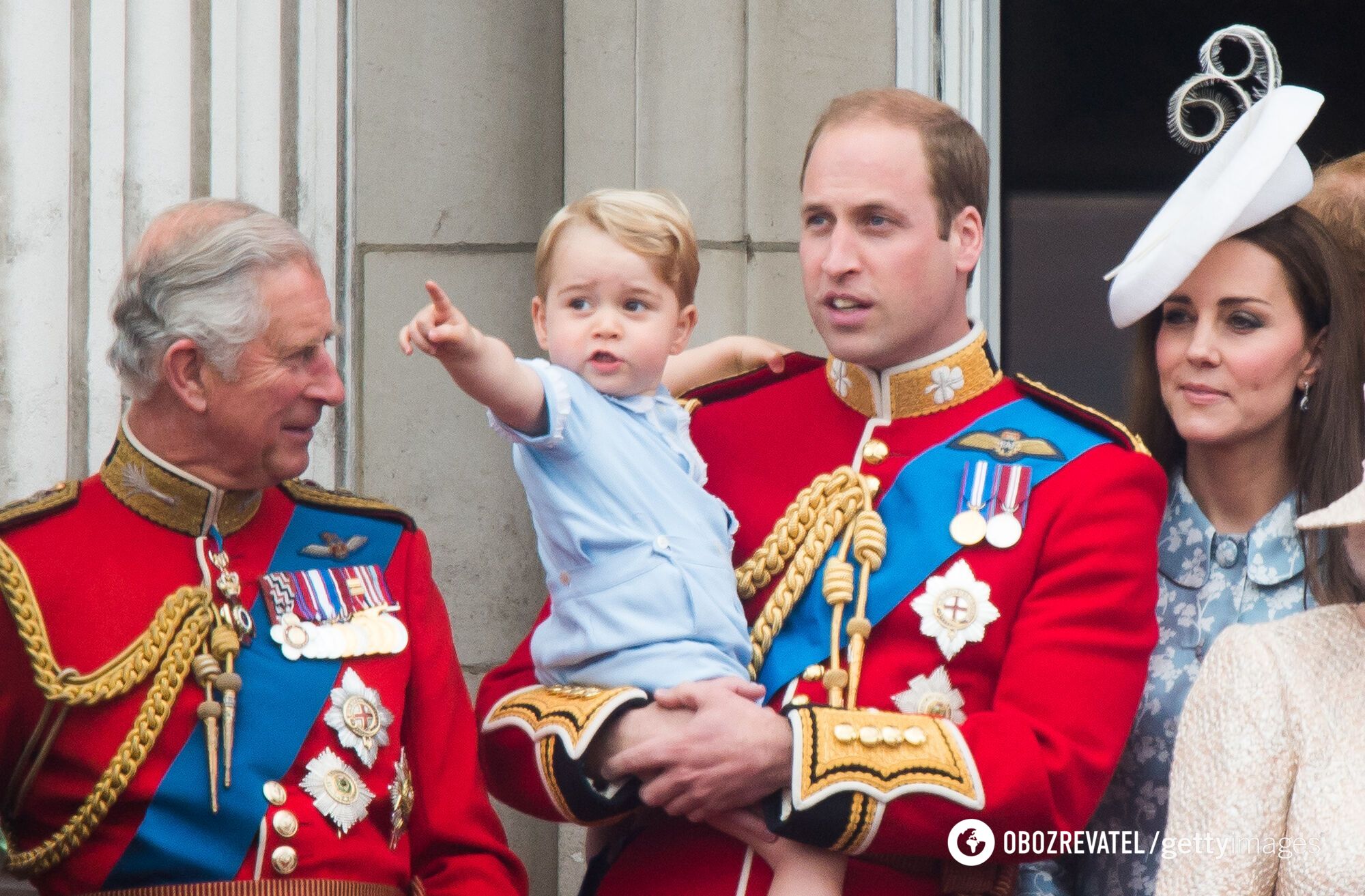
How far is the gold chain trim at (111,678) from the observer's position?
2543 mm

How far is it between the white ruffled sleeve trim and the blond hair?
0.23m

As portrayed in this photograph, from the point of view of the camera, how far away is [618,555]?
2670mm

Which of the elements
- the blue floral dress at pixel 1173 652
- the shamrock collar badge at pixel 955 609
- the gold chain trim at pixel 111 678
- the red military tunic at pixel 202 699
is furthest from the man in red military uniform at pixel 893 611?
the gold chain trim at pixel 111 678

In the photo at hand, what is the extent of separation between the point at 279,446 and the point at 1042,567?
110cm

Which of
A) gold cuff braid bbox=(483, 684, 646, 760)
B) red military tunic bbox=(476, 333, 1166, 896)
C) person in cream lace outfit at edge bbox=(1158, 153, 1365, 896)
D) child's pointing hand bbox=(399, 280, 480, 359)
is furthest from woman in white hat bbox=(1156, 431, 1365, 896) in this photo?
child's pointing hand bbox=(399, 280, 480, 359)

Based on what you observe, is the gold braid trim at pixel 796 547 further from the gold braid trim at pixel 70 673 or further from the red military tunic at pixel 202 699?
the gold braid trim at pixel 70 673

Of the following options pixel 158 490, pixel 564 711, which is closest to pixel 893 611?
pixel 564 711

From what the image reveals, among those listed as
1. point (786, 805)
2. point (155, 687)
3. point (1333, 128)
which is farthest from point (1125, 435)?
point (1333, 128)

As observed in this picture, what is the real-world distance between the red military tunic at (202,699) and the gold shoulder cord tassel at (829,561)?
48 centimetres

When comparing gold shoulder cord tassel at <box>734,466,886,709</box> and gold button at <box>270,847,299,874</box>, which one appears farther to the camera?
gold shoulder cord tassel at <box>734,466,886,709</box>

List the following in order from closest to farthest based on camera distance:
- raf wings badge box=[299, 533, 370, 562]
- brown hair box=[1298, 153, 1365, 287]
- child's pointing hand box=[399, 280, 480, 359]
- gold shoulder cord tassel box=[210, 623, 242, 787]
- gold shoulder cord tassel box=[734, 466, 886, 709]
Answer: child's pointing hand box=[399, 280, 480, 359], gold shoulder cord tassel box=[210, 623, 242, 787], gold shoulder cord tassel box=[734, 466, 886, 709], raf wings badge box=[299, 533, 370, 562], brown hair box=[1298, 153, 1365, 287]

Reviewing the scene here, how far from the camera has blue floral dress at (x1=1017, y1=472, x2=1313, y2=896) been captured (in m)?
2.90

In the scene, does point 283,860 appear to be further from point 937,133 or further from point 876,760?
point 937,133

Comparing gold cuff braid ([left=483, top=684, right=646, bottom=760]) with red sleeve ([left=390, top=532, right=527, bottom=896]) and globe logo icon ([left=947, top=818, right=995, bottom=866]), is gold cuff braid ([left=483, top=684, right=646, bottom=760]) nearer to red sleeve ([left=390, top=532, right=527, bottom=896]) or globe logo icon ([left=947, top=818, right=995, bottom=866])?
red sleeve ([left=390, top=532, right=527, bottom=896])
